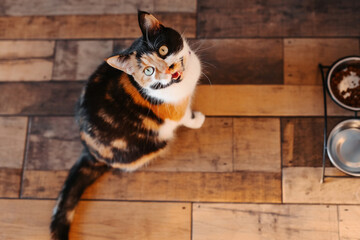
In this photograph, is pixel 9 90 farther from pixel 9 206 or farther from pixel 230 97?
pixel 230 97

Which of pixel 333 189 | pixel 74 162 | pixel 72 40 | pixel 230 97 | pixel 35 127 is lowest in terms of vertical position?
pixel 333 189

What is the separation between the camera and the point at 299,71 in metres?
1.65

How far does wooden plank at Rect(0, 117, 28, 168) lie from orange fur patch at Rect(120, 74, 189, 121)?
799mm

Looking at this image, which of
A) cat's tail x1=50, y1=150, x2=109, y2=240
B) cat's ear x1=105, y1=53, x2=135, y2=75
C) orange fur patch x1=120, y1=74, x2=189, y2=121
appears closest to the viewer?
cat's ear x1=105, y1=53, x2=135, y2=75

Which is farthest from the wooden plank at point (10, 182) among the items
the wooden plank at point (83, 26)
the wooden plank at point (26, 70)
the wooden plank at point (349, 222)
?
the wooden plank at point (349, 222)

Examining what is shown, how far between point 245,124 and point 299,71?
16.6 inches

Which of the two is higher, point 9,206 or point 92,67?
point 92,67

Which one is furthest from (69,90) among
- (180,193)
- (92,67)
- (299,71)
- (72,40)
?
(299,71)

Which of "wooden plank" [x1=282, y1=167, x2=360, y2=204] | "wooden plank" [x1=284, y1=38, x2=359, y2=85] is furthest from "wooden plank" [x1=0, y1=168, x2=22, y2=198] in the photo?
"wooden plank" [x1=284, y1=38, x2=359, y2=85]

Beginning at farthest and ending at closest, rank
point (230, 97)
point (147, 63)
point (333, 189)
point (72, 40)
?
point (72, 40) < point (230, 97) < point (333, 189) < point (147, 63)

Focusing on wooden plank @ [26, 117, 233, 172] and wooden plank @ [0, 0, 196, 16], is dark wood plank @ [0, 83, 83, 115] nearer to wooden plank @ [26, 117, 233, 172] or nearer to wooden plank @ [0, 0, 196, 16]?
wooden plank @ [26, 117, 233, 172]

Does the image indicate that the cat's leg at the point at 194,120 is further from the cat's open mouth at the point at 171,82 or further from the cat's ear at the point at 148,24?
the cat's ear at the point at 148,24

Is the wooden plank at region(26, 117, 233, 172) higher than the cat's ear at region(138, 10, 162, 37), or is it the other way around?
the cat's ear at region(138, 10, 162, 37)

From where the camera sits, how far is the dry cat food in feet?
4.99
